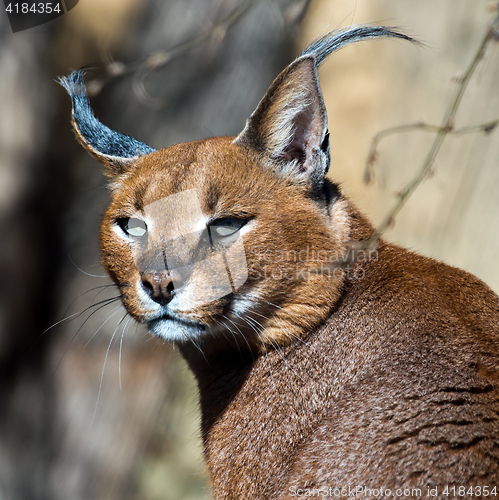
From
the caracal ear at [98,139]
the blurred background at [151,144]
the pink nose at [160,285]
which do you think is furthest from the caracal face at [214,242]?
the blurred background at [151,144]

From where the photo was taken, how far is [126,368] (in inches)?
215

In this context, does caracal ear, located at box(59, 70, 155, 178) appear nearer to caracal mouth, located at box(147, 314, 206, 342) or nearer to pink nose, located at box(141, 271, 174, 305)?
pink nose, located at box(141, 271, 174, 305)

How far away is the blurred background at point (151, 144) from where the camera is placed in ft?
15.6

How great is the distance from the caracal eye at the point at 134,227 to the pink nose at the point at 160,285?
0.47 m

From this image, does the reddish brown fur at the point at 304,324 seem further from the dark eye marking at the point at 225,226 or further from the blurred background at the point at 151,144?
the blurred background at the point at 151,144

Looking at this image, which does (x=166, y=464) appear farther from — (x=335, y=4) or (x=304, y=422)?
(x=335, y=4)

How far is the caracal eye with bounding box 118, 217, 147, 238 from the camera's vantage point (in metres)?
2.98

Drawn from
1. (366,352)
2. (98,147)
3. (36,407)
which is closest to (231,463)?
(366,352)

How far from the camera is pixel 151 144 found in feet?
17.2

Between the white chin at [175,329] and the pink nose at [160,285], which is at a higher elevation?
the pink nose at [160,285]

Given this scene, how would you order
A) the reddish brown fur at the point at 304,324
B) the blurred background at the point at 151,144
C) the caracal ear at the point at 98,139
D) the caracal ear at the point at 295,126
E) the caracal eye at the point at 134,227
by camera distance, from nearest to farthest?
the reddish brown fur at the point at 304,324 → the caracal ear at the point at 295,126 → the caracal eye at the point at 134,227 → the caracal ear at the point at 98,139 → the blurred background at the point at 151,144

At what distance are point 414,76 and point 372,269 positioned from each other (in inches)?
132

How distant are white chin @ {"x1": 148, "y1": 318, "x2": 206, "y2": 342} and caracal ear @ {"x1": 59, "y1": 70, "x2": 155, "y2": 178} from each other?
1.18 metres

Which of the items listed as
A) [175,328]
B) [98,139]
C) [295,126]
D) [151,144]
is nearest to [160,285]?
[175,328]
